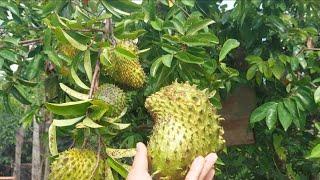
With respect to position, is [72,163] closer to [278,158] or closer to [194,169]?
[194,169]

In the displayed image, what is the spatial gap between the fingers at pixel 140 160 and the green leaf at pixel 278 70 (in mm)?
913

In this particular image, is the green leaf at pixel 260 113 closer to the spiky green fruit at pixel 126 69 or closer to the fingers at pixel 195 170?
the spiky green fruit at pixel 126 69

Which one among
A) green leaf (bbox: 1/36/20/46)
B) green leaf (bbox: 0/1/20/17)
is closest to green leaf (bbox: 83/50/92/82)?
green leaf (bbox: 1/36/20/46)

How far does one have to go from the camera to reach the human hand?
0.94m

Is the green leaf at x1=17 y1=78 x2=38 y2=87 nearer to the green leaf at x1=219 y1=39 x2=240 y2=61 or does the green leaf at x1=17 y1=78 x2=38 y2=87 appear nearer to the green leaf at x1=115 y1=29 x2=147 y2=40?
the green leaf at x1=115 y1=29 x2=147 y2=40

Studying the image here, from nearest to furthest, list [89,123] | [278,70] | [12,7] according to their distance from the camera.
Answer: [89,123], [278,70], [12,7]

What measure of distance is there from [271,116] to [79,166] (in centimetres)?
88

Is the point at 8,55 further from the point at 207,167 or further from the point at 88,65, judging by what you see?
the point at 207,167

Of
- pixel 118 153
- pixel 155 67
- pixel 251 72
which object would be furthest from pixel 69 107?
pixel 251 72

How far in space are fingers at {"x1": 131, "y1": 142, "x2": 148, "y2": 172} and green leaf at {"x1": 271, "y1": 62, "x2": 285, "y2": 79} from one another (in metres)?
Result: 0.91

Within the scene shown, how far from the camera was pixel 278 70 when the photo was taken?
184 cm

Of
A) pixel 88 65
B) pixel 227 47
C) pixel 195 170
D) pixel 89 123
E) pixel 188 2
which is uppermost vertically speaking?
pixel 188 2

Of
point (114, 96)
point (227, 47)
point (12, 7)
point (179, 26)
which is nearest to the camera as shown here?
point (114, 96)

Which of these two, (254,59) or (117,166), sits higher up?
(254,59)
